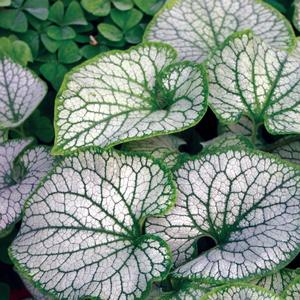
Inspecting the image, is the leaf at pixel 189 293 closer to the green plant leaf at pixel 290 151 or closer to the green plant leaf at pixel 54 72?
the green plant leaf at pixel 290 151

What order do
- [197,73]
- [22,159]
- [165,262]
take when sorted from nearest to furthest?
[165,262], [197,73], [22,159]

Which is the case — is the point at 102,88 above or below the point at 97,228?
above

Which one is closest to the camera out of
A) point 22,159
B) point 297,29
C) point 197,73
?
point 197,73

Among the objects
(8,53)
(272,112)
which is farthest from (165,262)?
(8,53)

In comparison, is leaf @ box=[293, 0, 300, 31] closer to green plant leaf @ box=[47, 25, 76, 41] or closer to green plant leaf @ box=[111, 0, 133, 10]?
green plant leaf @ box=[111, 0, 133, 10]

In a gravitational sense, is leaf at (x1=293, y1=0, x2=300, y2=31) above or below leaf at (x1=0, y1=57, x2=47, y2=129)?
above

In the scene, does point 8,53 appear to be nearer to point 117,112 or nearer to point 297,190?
point 117,112

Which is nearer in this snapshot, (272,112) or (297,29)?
(272,112)

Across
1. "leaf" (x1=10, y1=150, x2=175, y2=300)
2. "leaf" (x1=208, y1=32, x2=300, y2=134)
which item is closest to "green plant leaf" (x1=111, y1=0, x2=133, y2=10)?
"leaf" (x1=208, y1=32, x2=300, y2=134)

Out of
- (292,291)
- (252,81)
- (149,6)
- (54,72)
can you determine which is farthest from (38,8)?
(292,291)
